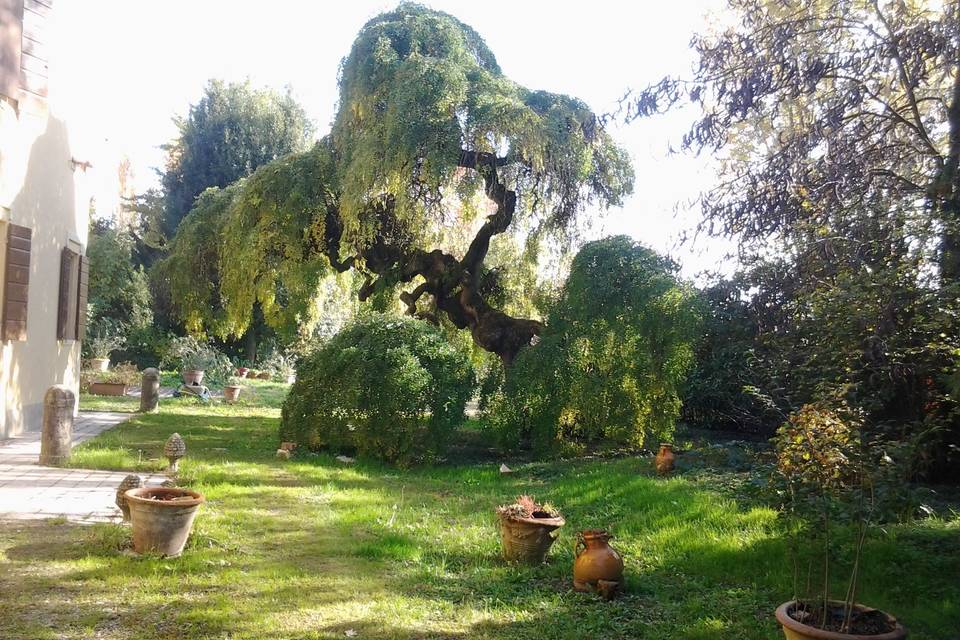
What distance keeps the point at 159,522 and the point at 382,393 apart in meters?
5.34

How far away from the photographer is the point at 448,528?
6805mm

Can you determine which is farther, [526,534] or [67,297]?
[67,297]

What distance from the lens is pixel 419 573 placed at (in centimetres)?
537

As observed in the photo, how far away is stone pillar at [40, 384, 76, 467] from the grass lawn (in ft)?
5.14

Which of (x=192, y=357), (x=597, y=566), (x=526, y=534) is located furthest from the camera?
(x=192, y=357)

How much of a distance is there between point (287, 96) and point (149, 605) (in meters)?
26.6

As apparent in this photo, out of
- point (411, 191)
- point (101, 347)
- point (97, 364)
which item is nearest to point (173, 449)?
point (411, 191)

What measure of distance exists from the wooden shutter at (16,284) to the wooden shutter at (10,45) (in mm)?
1904

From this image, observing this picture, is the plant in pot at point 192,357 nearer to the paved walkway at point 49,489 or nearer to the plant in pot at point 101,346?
the plant in pot at point 101,346

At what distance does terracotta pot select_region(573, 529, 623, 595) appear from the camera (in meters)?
5.01

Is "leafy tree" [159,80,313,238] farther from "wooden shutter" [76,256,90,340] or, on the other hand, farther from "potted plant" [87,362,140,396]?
"wooden shutter" [76,256,90,340]

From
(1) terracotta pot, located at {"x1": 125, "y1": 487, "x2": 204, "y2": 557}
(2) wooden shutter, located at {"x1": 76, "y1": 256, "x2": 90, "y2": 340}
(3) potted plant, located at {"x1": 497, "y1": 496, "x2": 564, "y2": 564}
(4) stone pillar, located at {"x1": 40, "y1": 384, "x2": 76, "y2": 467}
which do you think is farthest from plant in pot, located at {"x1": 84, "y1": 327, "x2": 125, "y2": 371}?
(3) potted plant, located at {"x1": 497, "y1": 496, "x2": 564, "y2": 564}

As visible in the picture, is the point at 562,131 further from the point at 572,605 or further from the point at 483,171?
the point at 572,605

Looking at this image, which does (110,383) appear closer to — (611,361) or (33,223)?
(33,223)
